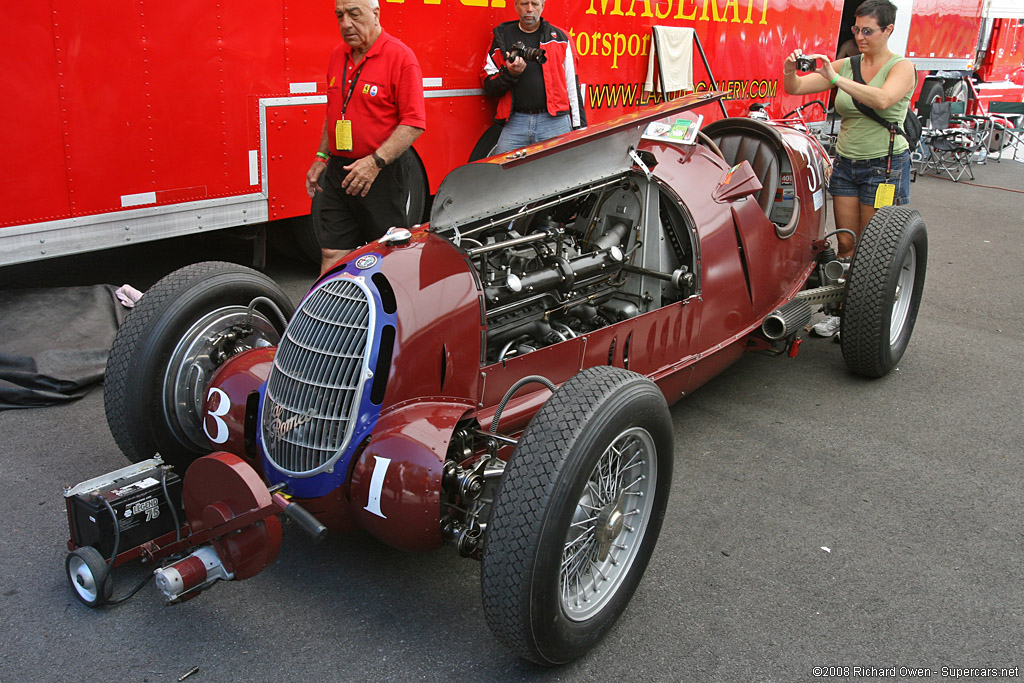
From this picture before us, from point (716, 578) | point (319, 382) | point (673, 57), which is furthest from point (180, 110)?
point (673, 57)

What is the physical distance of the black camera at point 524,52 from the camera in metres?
6.21

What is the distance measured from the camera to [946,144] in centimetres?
1270

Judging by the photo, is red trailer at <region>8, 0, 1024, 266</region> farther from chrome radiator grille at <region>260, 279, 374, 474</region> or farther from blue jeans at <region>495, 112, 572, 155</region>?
chrome radiator grille at <region>260, 279, 374, 474</region>

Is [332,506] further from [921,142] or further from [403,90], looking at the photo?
[921,142]

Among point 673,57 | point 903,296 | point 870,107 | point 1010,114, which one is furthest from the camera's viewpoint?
point 1010,114

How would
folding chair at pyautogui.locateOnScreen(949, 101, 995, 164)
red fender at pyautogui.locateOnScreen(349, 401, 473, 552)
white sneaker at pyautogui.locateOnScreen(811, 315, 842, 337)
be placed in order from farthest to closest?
folding chair at pyautogui.locateOnScreen(949, 101, 995, 164), white sneaker at pyautogui.locateOnScreen(811, 315, 842, 337), red fender at pyautogui.locateOnScreen(349, 401, 473, 552)

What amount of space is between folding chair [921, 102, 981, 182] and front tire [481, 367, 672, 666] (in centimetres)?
1165

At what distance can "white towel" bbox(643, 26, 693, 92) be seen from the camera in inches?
333

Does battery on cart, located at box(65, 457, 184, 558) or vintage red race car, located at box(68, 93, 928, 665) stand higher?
vintage red race car, located at box(68, 93, 928, 665)

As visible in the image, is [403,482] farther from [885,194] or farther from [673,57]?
[673,57]

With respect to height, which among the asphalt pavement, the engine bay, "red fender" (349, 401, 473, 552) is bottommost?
the asphalt pavement

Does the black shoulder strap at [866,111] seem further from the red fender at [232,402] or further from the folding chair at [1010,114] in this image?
the folding chair at [1010,114]

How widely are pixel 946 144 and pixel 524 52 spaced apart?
9.19 m

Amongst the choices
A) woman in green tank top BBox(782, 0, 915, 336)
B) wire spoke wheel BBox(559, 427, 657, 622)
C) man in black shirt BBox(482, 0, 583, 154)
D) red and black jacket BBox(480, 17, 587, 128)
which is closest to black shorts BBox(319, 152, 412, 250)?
man in black shirt BBox(482, 0, 583, 154)
